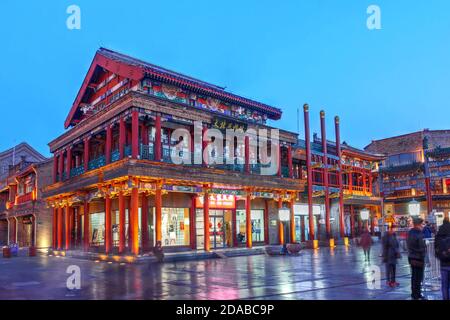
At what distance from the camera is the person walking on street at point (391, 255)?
40.5 ft

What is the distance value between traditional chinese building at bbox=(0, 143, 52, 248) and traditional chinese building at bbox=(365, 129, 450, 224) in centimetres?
3699

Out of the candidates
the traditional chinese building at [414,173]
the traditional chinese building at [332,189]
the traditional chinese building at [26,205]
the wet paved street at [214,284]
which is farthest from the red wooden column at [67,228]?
the traditional chinese building at [414,173]

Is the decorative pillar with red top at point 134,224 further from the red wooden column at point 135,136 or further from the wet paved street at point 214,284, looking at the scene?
the wet paved street at point 214,284

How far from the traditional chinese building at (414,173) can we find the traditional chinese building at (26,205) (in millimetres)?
36987

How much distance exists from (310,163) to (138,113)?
15868 mm

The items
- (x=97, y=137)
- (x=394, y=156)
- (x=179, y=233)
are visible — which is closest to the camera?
(x=179, y=233)

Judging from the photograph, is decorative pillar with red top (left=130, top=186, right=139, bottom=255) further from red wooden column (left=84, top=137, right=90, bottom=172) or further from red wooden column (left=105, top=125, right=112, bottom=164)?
red wooden column (left=84, top=137, right=90, bottom=172)

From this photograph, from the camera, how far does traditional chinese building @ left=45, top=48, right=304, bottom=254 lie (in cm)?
2420

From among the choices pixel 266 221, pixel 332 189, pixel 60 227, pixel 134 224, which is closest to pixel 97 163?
pixel 134 224

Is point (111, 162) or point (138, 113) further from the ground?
point (138, 113)

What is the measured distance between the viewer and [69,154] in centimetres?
3189
